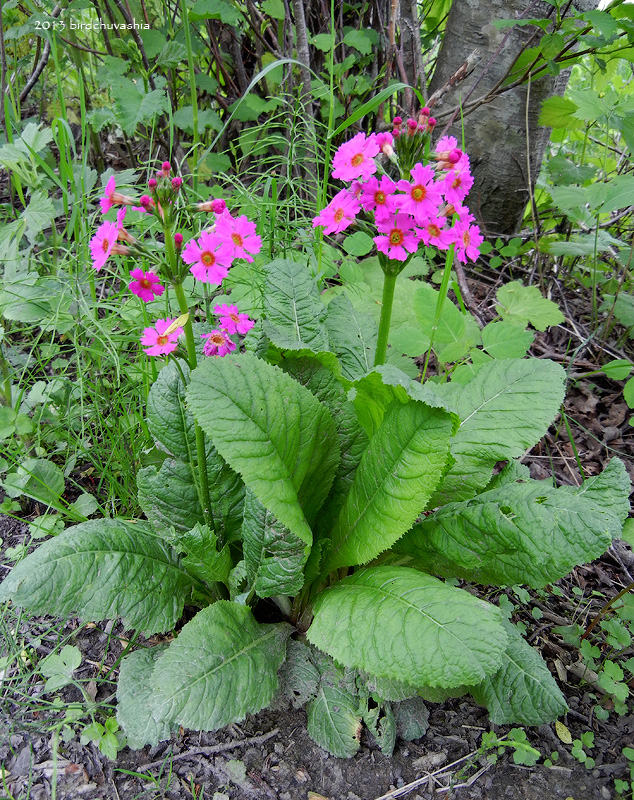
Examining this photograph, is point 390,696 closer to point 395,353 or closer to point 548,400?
point 548,400

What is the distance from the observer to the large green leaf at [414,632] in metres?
1.13

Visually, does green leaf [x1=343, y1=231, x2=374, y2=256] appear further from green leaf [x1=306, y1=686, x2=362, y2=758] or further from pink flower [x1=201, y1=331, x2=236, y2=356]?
green leaf [x1=306, y1=686, x2=362, y2=758]

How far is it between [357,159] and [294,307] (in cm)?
56

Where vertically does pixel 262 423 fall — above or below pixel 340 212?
below

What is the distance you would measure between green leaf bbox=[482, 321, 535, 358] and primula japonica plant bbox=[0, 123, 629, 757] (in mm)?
295

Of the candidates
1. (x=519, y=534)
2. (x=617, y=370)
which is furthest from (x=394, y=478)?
(x=617, y=370)

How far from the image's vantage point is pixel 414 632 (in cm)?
120

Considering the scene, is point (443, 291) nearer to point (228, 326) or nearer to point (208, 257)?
point (228, 326)

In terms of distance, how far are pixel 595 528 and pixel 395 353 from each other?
104 centimetres

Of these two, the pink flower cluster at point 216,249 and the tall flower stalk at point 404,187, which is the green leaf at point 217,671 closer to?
the pink flower cluster at point 216,249

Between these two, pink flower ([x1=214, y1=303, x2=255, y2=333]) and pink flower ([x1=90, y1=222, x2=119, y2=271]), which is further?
pink flower ([x1=214, y1=303, x2=255, y2=333])

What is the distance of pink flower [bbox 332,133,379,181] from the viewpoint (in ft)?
4.31

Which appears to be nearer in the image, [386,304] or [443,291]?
[386,304]

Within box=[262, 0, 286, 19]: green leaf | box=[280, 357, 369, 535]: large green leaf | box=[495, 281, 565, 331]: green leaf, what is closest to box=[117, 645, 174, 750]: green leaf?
box=[280, 357, 369, 535]: large green leaf
